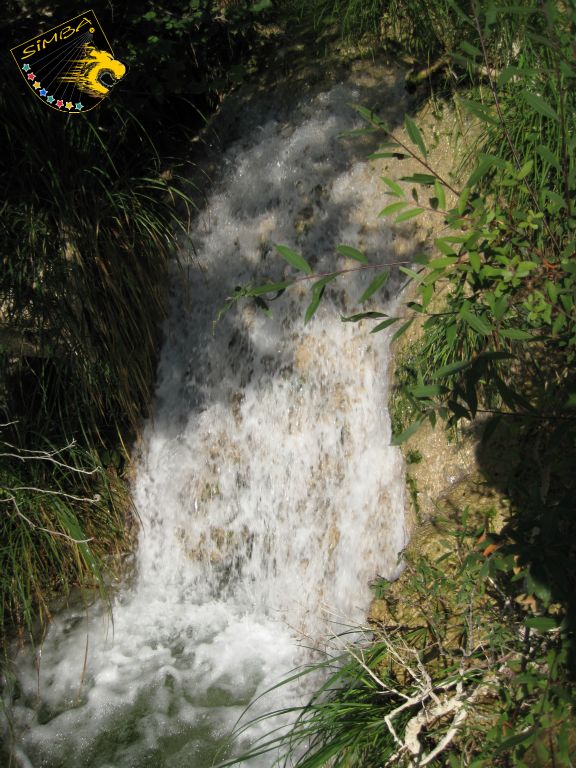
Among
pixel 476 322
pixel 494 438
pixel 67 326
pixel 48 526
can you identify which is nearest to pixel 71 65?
pixel 67 326

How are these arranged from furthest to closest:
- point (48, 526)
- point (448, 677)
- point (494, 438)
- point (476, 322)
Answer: point (48, 526)
point (494, 438)
point (448, 677)
point (476, 322)

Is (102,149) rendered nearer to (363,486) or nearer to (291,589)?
(363,486)

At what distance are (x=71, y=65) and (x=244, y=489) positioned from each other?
236 centimetres

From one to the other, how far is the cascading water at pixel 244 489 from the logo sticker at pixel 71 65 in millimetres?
795

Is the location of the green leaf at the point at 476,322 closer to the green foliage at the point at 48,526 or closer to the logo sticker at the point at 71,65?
the green foliage at the point at 48,526

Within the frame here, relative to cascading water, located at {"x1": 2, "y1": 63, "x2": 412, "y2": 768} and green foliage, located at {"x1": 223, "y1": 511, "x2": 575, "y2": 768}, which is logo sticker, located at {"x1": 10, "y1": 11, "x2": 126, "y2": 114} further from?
green foliage, located at {"x1": 223, "y1": 511, "x2": 575, "y2": 768}

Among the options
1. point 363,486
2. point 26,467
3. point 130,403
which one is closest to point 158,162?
point 130,403

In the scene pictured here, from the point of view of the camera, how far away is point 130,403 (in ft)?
12.9

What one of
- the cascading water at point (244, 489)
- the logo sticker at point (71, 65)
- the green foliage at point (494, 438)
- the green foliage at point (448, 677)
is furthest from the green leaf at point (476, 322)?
the logo sticker at point (71, 65)

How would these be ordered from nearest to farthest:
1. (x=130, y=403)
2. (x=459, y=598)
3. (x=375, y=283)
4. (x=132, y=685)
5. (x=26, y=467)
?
(x=375, y=283) → (x=459, y=598) → (x=132, y=685) → (x=26, y=467) → (x=130, y=403)

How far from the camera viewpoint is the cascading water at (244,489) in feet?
10.9

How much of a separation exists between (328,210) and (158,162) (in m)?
1.04

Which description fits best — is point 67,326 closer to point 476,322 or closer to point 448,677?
point 448,677

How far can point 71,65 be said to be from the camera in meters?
3.77
